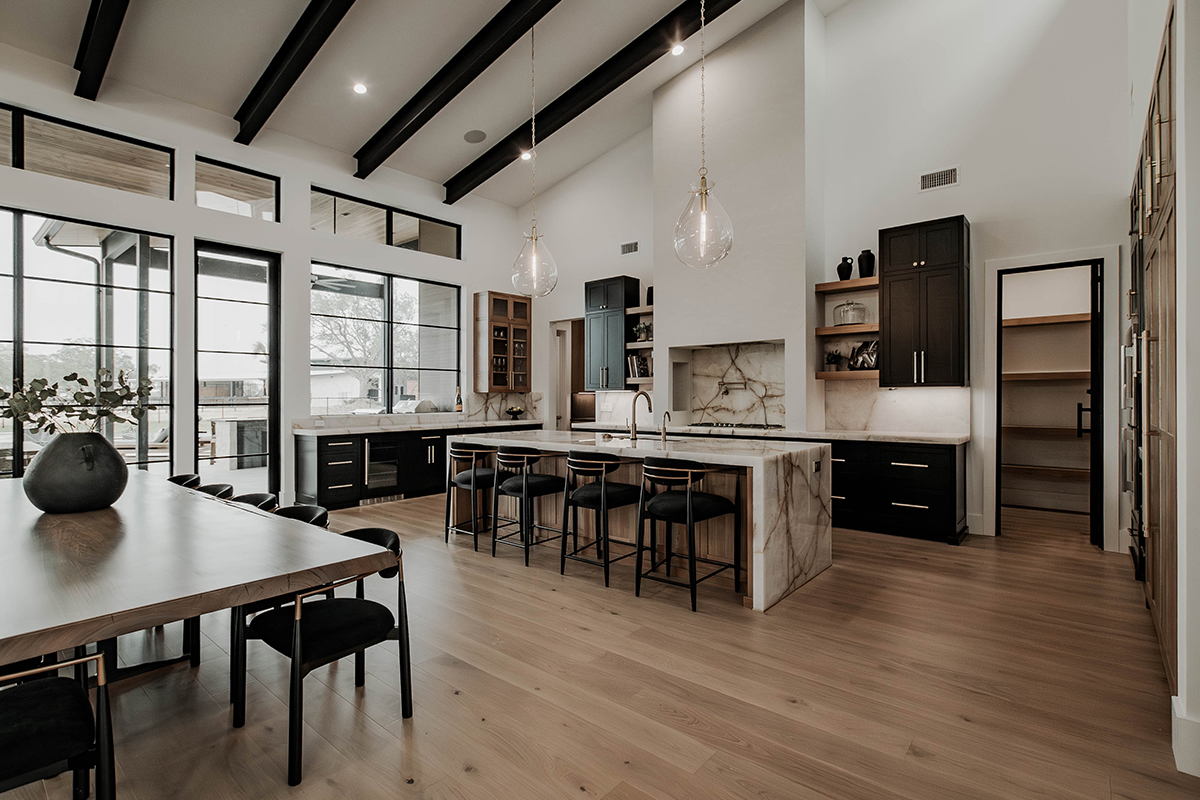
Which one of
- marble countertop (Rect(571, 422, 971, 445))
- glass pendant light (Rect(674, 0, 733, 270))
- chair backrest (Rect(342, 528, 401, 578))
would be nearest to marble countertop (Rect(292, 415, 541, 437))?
marble countertop (Rect(571, 422, 971, 445))

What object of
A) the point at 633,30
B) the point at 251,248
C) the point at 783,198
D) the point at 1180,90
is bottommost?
the point at 1180,90

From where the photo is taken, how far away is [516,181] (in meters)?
8.23

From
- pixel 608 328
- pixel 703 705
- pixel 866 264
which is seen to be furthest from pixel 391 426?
pixel 703 705

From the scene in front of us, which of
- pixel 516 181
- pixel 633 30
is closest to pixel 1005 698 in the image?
pixel 633 30

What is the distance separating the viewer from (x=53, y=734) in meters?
1.36

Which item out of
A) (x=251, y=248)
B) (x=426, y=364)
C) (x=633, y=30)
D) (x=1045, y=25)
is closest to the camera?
(x=1045, y=25)

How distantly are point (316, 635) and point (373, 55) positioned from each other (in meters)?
5.40

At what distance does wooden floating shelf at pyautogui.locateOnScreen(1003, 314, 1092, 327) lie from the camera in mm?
5740

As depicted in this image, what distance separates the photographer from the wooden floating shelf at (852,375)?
18.1ft

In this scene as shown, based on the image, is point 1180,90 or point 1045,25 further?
point 1045,25

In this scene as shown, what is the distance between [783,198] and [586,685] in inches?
196

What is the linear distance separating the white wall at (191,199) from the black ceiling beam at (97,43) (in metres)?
0.23

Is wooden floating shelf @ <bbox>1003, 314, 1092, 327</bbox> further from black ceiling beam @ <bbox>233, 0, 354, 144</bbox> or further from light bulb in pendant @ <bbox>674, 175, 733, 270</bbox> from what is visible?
black ceiling beam @ <bbox>233, 0, 354, 144</bbox>

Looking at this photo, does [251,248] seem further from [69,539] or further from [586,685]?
[586,685]
